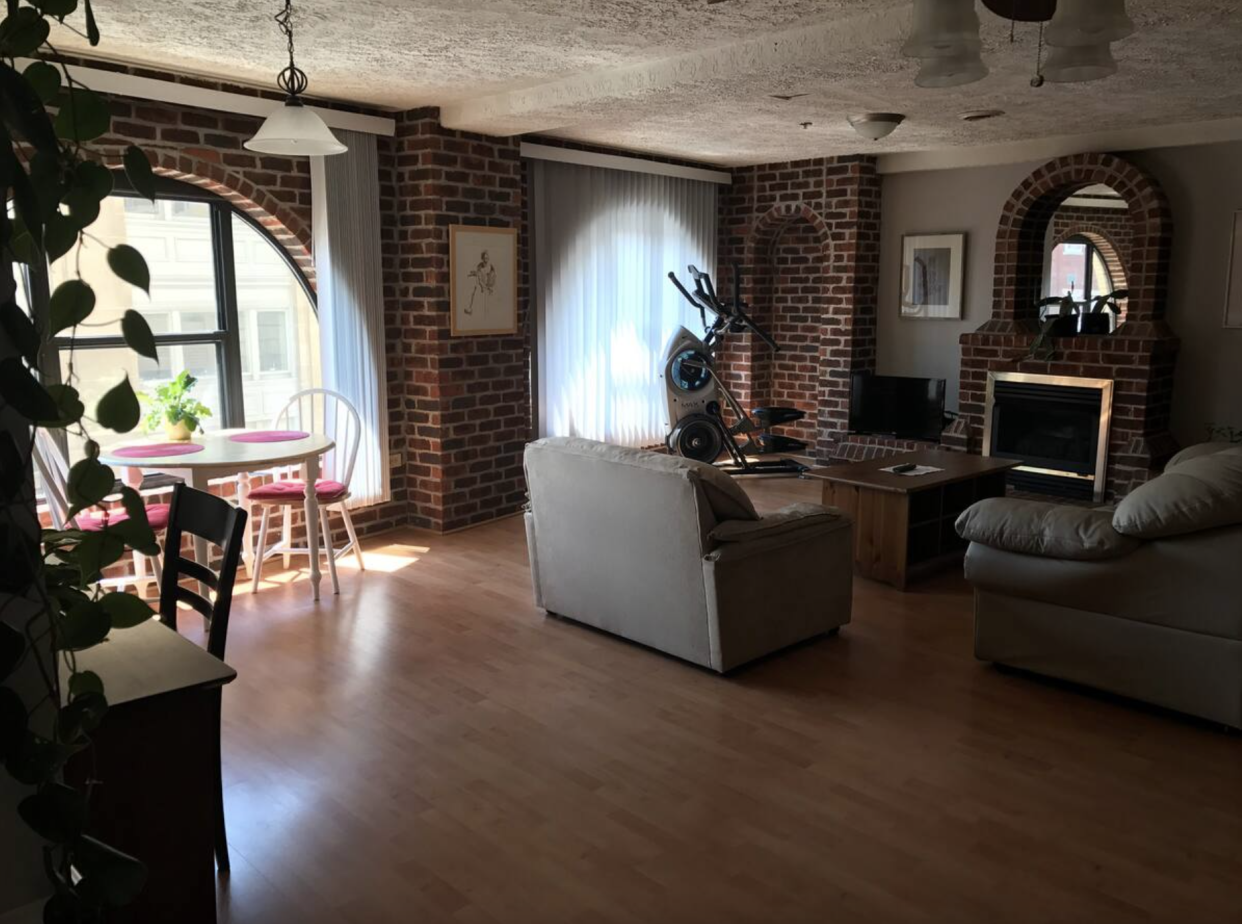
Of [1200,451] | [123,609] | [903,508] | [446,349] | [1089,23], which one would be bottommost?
[903,508]

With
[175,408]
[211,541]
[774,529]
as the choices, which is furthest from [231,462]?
[774,529]

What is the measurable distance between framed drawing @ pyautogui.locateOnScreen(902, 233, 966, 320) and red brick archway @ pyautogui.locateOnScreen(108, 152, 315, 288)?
4.43m

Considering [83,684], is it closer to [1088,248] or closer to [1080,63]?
[1080,63]

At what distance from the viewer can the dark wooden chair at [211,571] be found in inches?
90.0

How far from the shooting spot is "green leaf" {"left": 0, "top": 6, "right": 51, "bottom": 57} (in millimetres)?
873

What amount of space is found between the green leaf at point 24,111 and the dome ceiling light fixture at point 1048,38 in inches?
82.0

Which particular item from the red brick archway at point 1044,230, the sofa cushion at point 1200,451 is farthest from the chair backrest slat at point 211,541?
the red brick archway at point 1044,230

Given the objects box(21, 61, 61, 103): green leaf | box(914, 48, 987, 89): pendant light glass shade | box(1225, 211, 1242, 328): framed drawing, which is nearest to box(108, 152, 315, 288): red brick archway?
box(914, 48, 987, 89): pendant light glass shade

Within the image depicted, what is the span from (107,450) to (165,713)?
2702mm

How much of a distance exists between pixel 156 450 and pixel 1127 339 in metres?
5.48

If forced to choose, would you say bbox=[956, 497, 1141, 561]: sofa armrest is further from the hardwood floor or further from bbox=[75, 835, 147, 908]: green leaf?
bbox=[75, 835, 147, 908]: green leaf

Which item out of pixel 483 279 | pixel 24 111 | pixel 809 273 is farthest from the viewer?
pixel 809 273

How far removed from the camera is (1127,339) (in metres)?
6.07

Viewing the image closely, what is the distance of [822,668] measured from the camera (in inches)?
148
